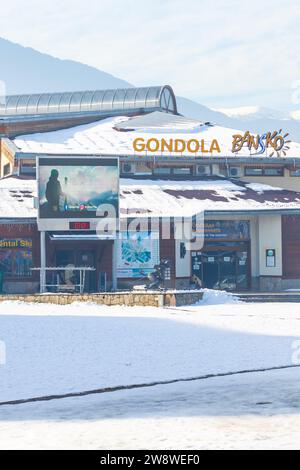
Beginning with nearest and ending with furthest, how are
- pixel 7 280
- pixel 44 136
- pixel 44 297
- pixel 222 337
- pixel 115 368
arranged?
pixel 115 368 → pixel 222 337 → pixel 44 297 → pixel 7 280 → pixel 44 136

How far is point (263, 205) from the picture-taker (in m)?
47.4

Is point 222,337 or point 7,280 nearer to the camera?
point 222,337

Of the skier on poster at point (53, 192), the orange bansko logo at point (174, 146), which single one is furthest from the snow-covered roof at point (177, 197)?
the skier on poster at point (53, 192)

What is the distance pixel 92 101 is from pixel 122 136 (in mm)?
16128

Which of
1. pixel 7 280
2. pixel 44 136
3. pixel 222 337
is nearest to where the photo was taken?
pixel 222 337

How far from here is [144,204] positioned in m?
46.6

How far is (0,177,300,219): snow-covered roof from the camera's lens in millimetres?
45062

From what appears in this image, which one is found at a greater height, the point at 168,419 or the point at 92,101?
the point at 92,101

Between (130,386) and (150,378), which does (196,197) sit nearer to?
(150,378)

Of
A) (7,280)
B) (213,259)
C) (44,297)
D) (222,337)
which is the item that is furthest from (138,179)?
(222,337)

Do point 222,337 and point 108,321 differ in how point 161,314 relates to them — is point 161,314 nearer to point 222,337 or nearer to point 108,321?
point 108,321

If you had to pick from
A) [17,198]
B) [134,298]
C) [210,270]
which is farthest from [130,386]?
[210,270]

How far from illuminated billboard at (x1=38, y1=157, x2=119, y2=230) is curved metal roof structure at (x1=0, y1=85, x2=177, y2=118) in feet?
81.0
